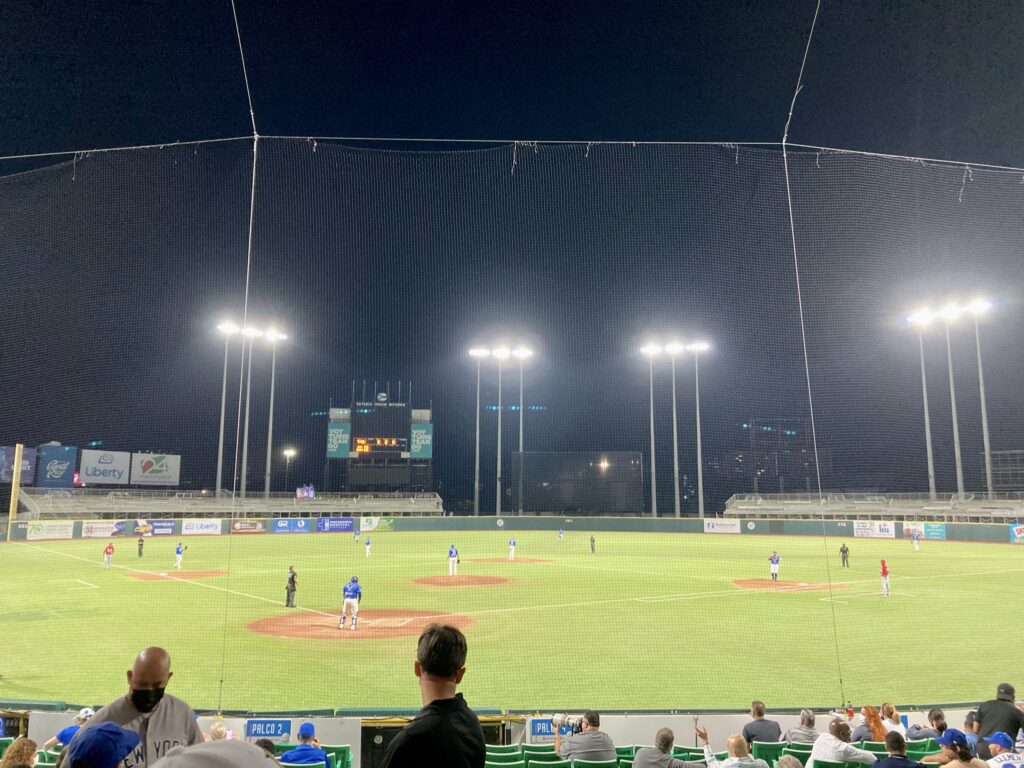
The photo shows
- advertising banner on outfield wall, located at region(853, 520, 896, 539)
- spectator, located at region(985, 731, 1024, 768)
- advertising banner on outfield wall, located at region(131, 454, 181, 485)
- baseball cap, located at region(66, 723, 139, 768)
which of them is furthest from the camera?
advertising banner on outfield wall, located at region(131, 454, 181, 485)

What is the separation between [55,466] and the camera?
40750mm

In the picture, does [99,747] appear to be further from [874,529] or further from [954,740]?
[874,529]

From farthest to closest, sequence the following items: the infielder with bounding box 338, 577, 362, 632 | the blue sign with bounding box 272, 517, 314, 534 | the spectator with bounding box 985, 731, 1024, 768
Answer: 1. the blue sign with bounding box 272, 517, 314, 534
2. the infielder with bounding box 338, 577, 362, 632
3. the spectator with bounding box 985, 731, 1024, 768

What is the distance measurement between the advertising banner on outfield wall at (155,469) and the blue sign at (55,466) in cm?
559

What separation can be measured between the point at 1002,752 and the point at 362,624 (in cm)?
1368

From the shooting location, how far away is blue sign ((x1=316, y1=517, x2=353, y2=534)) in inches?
1805

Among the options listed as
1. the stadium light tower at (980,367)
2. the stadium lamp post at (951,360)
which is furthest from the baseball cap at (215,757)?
the stadium light tower at (980,367)

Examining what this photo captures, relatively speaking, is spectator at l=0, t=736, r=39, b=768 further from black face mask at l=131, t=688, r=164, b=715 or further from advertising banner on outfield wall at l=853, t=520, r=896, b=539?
advertising banner on outfield wall at l=853, t=520, r=896, b=539

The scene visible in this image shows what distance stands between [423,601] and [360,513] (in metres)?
31.7

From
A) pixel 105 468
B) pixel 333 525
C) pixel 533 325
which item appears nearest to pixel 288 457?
pixel 333 525

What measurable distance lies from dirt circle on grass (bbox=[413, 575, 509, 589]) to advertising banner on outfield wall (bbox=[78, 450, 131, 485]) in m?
31.4

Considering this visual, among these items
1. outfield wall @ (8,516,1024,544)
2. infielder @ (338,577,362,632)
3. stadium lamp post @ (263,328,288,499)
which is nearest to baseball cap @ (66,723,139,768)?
infielder @ (338,577,362,632)

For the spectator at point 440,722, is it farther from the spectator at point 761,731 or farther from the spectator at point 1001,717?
the spectator at point 1001,717

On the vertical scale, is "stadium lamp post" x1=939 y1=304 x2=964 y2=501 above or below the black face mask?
above
